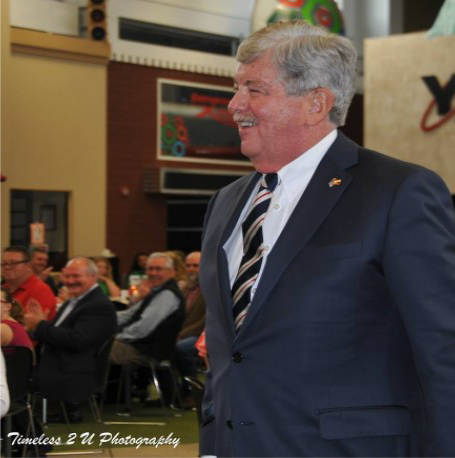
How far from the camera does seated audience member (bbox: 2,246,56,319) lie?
8.13 m

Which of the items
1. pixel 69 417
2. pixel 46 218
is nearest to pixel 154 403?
pixel 69 417

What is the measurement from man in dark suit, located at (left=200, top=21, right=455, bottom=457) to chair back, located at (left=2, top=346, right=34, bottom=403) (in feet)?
12.9

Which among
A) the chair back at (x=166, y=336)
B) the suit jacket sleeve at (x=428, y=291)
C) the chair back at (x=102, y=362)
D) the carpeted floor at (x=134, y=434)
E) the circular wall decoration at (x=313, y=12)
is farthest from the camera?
the circular wall decoration at (x=313, y=12)

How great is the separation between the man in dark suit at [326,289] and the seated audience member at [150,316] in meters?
6.22

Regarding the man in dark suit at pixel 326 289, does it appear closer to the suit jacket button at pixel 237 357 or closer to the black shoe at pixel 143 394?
the suit jacket button at pixel 237 357

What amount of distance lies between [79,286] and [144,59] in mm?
11612

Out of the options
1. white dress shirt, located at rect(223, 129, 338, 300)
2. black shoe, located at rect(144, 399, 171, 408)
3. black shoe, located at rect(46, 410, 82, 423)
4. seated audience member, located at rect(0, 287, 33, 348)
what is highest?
white dress shirt, located at rect(223, 129, 338, 300)

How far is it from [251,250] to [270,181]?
167 millimetres

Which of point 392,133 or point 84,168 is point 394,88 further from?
point 84,168

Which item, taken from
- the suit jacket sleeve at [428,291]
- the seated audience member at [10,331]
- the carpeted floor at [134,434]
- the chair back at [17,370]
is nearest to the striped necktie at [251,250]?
the suit jacket sleeve at [428,291]

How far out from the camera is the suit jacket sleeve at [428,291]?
6.07 feet

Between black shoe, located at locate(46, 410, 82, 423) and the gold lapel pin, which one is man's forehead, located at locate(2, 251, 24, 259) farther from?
the gold lapel pin

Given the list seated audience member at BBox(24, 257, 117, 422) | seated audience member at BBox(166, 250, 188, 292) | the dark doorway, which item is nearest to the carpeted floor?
seated audience member at BBox(24, 257, 117, 422)

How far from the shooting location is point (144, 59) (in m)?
18.5
